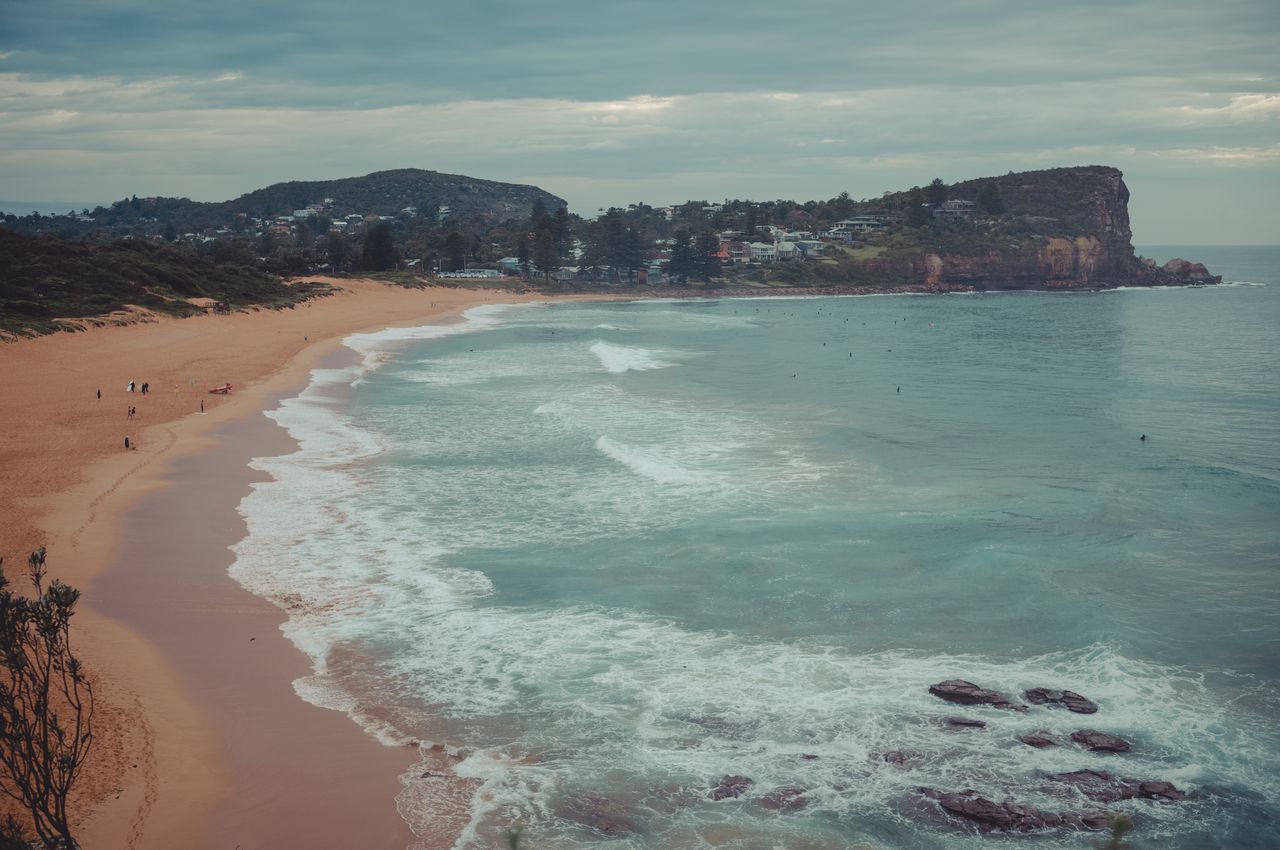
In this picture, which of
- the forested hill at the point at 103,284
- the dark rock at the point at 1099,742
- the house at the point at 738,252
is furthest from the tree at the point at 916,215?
the dark rock at the point at 1099,742

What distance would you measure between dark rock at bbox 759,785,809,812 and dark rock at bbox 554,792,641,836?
5.12 ft

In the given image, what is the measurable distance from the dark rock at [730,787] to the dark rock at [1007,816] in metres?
2.18

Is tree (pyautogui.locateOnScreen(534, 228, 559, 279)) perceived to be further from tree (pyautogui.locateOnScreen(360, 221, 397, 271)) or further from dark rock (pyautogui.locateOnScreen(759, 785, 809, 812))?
dark rock (pyautogui.locateOnScreen(759, 785, 809, 812))

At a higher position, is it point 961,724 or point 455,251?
point 455,251

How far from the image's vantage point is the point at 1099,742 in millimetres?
11898

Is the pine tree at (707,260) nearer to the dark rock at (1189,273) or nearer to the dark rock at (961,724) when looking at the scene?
the dark rock at (1189,273)

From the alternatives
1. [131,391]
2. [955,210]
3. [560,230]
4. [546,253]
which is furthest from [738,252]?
[131,391]

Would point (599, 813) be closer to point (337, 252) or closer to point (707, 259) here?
point (337, 252)

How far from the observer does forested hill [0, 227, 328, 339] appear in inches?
1822

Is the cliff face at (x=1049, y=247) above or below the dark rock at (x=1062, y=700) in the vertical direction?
above

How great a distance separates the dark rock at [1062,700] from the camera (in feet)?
42.3

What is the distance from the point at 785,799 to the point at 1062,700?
196 inches

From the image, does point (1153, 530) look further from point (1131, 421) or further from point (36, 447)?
point (36, 447)

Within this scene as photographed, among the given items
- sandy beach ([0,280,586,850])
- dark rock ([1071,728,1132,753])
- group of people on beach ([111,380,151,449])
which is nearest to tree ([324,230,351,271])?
sandy beach ([0,280,586,850])
